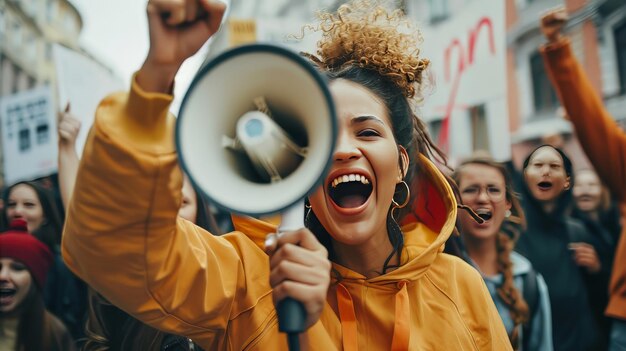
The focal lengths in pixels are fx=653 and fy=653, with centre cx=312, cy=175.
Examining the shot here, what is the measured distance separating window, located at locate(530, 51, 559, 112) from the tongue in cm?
933

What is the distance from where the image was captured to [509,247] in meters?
2.83

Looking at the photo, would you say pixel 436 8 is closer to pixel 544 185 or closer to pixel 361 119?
pixel 544 185

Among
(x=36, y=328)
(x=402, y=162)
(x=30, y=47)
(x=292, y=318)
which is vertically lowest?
(x=36, y=328)

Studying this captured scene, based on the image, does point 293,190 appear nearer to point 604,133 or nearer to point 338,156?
point 338,156

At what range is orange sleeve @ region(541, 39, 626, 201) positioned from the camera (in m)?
2.74

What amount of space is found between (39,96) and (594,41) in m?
7.55

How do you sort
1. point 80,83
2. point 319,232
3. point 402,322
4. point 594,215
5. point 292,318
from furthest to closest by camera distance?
point 80,83, point 594,215, point 319,232, point 402,322, point 292,318

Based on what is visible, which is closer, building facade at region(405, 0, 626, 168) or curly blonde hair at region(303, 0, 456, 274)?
curly blonde hair at region(303, 0, 456, 274)

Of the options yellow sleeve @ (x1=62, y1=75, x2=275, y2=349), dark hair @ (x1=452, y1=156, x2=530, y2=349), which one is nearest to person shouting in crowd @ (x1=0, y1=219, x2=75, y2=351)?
yellow sleeve @ (x1=62, y1=75, x2=275, y2=349)

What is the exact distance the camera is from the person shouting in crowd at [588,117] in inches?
107

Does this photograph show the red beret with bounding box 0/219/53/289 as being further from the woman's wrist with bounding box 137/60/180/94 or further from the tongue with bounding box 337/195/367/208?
the woman's wrist with bounding box 137/60/180/94

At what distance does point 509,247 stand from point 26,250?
211 cm

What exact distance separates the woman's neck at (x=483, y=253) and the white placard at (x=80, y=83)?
218cm

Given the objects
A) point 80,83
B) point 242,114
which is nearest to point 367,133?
point 242,114
